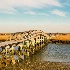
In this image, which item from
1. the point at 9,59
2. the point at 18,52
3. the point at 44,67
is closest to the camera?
the point at 44,67

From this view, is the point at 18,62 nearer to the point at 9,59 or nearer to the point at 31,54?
the point at 9,59

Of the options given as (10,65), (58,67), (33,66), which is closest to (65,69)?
(58,67)

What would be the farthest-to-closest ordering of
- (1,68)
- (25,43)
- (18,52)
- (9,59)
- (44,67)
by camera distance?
(25,43), (18,52), (9,59), (44,67), (1,68)

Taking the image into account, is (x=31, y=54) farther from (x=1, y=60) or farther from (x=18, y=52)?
(x=1, y=60)

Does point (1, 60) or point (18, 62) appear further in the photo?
point (18, 62)

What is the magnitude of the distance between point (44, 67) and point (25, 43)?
14.3 m

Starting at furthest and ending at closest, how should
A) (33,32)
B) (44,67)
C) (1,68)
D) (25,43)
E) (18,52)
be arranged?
(33,32), (25,43), (18,52), (44,67), (1,68)

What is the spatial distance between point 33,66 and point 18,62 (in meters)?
3.48

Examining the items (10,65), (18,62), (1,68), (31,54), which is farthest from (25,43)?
(1,68)

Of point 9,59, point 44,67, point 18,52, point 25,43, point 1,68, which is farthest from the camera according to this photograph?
point 25,43

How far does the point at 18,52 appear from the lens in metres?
37.9

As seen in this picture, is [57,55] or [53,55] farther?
[53,55]

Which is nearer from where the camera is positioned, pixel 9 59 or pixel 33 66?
pixel 33 66

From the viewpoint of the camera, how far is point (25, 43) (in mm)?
45688
